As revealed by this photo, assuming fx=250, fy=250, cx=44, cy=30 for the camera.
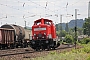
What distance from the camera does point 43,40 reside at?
27.2 meters

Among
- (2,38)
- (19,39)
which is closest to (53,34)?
(2,38)

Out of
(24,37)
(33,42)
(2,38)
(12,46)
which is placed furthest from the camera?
(24,37)

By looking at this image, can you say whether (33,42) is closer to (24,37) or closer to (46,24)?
(46,24)

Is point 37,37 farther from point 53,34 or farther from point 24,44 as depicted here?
point 24,44

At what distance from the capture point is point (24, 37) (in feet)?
125

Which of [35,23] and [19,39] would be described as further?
[19,39]

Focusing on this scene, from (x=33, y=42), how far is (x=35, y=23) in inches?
101

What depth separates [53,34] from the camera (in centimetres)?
2816

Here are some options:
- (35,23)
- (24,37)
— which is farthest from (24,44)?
(35,23)

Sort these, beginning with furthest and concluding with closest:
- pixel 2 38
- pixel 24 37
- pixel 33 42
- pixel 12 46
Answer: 1. pixel 24 37
2. pixel 12 46
3. pixel 2 38
4. pixel 33 42

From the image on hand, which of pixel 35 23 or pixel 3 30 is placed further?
pixel 3 30

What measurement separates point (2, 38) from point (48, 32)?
6.88m

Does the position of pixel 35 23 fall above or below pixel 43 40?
above

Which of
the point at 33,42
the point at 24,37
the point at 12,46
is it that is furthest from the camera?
the point at 24,37
